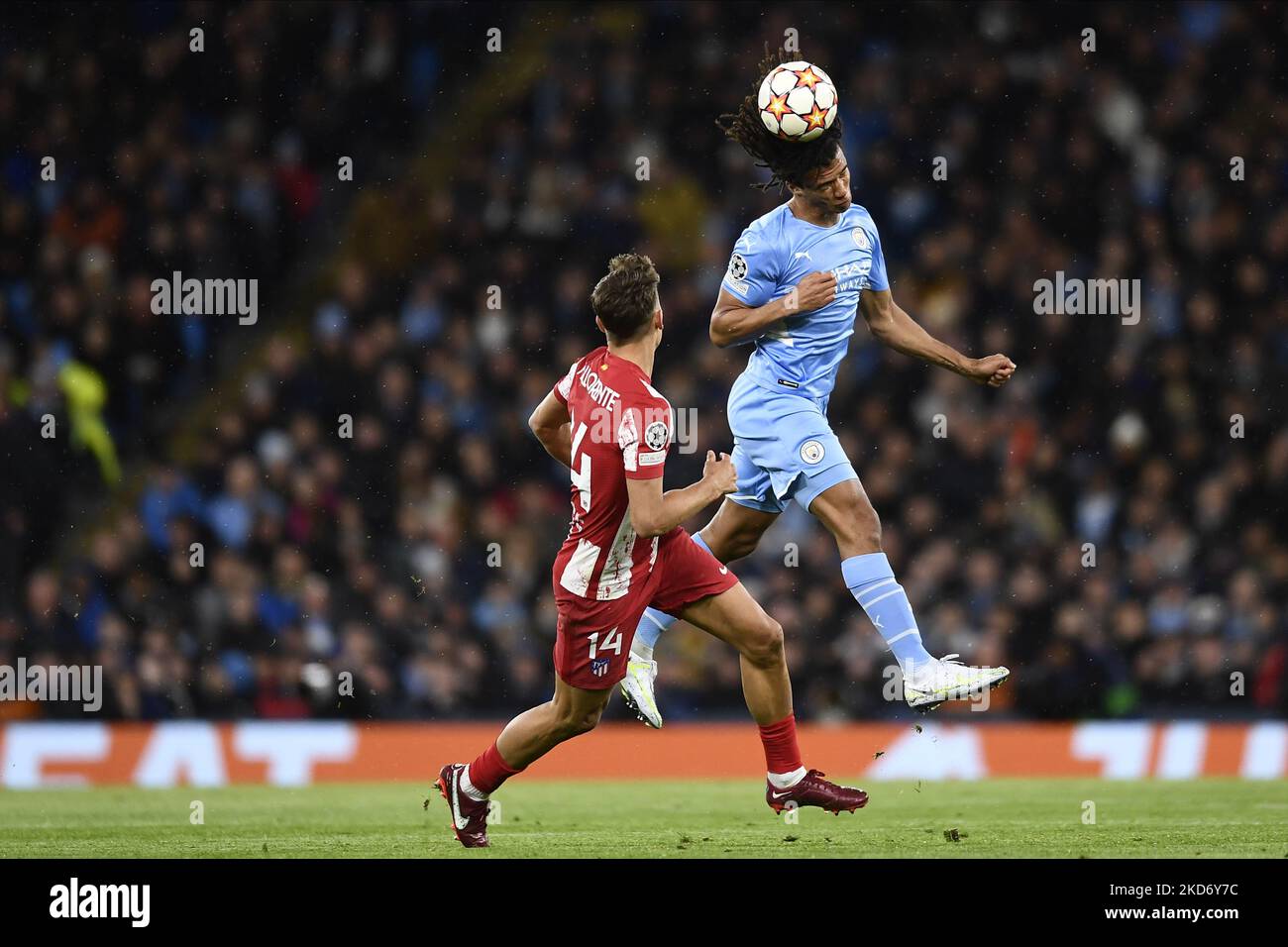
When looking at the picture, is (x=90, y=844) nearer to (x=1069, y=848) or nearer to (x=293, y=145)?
(x=1069, y=848)

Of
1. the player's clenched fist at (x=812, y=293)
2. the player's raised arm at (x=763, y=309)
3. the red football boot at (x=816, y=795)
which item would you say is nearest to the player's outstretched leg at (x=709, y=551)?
the red football boot at (x=816, y=795)

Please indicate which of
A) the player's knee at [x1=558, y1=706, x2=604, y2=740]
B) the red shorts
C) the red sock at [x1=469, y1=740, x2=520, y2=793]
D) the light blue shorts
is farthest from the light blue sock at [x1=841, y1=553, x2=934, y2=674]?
the red sock at [x1=469, y1=740, x2=520, y2=793]

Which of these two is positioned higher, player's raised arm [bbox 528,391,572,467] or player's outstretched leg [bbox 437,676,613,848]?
player's raised arm [bbox 528,391,572,467]

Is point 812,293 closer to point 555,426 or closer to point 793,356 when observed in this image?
point 793,356

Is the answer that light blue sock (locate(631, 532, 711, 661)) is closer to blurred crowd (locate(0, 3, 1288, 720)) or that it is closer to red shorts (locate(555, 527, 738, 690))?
red shorts (locate(555, 527, 738, 690))

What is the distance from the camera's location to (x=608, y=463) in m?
7.04

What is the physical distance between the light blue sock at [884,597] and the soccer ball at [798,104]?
1927mm

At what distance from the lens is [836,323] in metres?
8.22

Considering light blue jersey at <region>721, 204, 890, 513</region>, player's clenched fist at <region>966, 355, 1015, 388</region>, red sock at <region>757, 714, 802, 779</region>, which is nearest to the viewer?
red sock at <region>757, 714, 802, 779</region>

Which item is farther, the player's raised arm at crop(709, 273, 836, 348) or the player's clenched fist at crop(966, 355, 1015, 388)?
the player's clenched fist at crop(966, 355, 1015, 388)

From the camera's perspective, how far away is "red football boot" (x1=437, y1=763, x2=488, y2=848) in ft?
24.8

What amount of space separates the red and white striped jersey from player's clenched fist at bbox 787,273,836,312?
1027 mm

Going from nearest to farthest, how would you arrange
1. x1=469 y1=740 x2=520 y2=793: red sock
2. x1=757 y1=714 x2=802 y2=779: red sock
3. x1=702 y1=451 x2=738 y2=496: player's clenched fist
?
x1=702 y1=451 x2=738 y2=496: player's clenched fist → x1=469 y1=740 x2=520 y2=793: red sock → x1=757 y1=714 x2=802 y2=779: red sock

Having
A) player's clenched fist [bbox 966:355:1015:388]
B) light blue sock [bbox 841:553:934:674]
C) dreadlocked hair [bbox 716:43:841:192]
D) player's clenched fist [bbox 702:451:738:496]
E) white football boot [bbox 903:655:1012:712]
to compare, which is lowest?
white football boot [bbox 903:655:1012:712]
